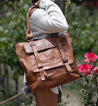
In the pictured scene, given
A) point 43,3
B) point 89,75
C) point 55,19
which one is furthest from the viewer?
point 89,75

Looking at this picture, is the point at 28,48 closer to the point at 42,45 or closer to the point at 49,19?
the point at 42,45

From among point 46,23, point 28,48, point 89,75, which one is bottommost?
point 89,75

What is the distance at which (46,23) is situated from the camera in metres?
2.41

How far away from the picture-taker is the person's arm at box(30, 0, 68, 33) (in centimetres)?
239

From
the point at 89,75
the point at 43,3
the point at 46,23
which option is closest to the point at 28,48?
the point at 46,23

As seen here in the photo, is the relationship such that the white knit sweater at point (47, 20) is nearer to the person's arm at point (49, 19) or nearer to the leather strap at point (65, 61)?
the person's arm at point (49, 19)

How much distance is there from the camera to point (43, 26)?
8.05ft

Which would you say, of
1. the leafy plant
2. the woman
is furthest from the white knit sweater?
the leafy plant

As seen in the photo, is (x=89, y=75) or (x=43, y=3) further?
(x=89, y=75)

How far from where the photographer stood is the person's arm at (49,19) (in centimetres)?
239

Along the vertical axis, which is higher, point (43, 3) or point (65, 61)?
point (43, 3)

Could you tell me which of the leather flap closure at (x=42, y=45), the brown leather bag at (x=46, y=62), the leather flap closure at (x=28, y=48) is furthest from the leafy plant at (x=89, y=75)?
the leather flap closure at (x=28, y=48)

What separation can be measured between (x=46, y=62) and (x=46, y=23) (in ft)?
1.24

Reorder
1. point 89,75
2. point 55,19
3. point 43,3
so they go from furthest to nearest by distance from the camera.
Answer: point 89,75, point 43,3, point 55,19
